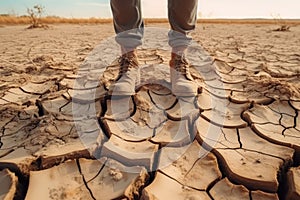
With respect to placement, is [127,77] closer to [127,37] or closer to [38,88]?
[127,37]

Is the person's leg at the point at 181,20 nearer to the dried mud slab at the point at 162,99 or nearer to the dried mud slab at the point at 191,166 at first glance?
the dried mud slab at the point at 162,99

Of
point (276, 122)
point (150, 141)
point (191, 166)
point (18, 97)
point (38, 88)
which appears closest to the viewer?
point (191, 166)

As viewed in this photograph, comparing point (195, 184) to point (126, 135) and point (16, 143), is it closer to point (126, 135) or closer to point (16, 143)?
point (126, 135)

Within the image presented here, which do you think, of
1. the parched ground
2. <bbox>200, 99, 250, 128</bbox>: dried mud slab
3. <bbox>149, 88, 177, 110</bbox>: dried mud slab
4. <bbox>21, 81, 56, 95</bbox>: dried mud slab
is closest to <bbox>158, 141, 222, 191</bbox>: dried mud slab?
the parched ground

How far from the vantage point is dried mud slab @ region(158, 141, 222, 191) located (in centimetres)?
95

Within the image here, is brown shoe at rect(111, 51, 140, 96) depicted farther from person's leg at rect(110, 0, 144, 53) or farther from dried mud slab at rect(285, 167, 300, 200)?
dried mud slab at rect(285, 167, 300, 200)

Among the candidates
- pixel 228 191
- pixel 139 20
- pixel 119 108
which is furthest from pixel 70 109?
pixel 228 191

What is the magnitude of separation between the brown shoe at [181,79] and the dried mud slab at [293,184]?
640 mm

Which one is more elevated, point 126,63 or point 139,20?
point 139,20

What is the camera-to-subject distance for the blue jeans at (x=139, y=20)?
1.42 metres

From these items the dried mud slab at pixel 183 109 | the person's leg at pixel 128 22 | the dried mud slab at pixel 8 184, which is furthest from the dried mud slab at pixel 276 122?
the dried mud slab at pixel 8 184

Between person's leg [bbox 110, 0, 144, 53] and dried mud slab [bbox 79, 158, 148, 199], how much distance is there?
2.31ft

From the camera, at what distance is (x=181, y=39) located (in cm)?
150

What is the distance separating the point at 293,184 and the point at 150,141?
21.4 inches
